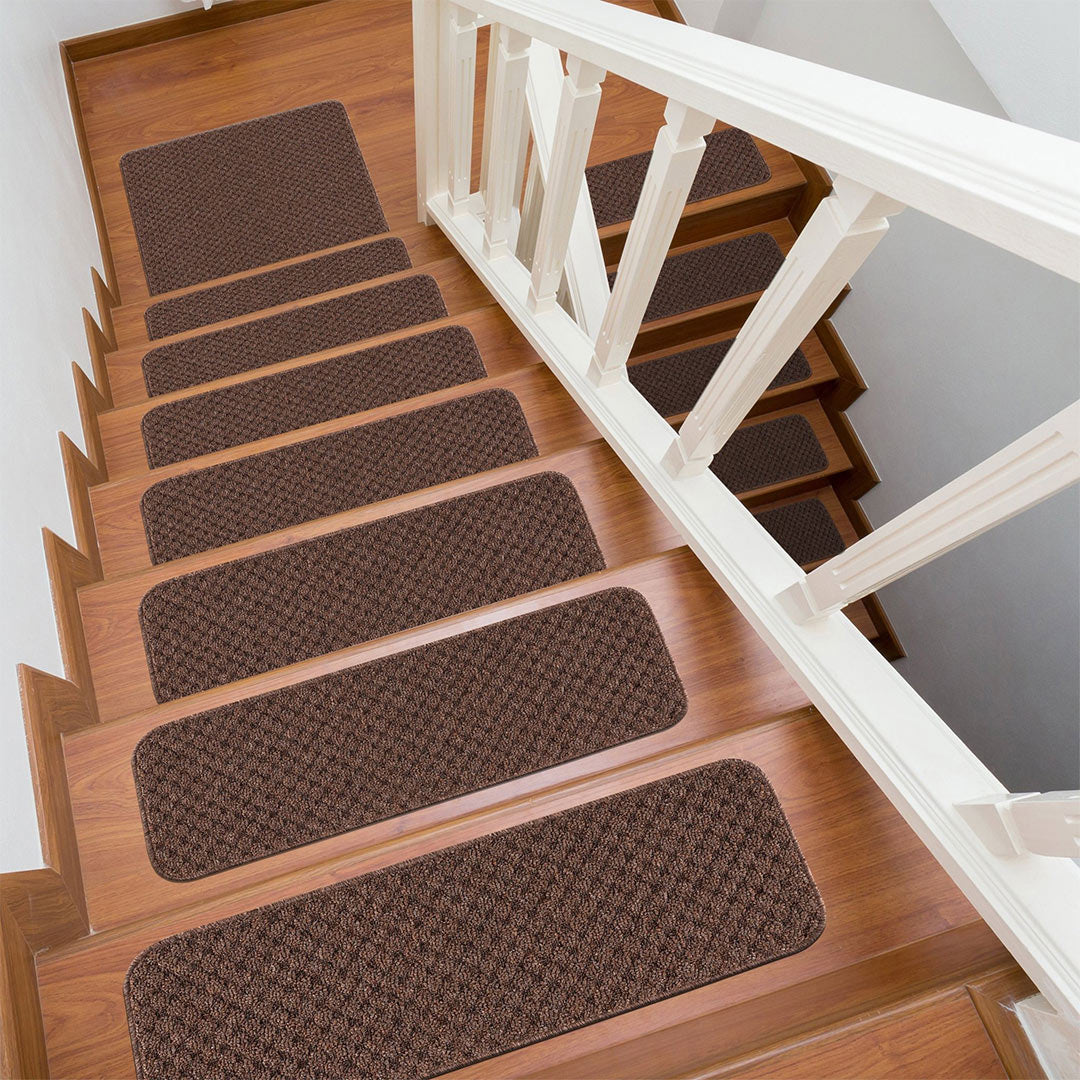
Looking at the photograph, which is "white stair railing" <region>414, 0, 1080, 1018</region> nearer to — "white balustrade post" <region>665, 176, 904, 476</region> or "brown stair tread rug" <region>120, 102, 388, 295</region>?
"white balustrade post" <region>665, 176, 904, 476</region>

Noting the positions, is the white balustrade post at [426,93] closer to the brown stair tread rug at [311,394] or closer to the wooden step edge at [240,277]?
the wooden step edge at [240,277]

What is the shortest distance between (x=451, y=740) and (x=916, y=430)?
2.16m

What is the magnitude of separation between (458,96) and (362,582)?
1.21m

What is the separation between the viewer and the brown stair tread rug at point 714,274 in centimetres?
325

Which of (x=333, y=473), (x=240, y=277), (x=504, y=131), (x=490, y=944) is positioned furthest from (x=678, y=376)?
(x=490, y=944)

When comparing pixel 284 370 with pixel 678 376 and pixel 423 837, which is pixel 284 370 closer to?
pixel 423 837

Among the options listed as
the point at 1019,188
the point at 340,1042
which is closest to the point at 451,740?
the point at 340,1042

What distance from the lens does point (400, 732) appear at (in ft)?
4.48

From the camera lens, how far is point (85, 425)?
2.12 metres

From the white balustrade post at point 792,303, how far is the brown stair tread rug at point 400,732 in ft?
1.03

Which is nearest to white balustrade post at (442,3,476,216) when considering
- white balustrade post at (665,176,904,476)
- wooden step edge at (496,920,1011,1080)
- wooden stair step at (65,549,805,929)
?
white balustrade post at (665,176,904,476)

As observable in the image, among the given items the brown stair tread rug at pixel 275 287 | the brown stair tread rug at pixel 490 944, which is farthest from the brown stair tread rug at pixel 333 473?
the brown stair tread rug at pixel 275 287

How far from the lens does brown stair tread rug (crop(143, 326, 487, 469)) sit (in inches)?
83.1

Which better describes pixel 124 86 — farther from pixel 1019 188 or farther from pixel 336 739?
pixel 1019 188
